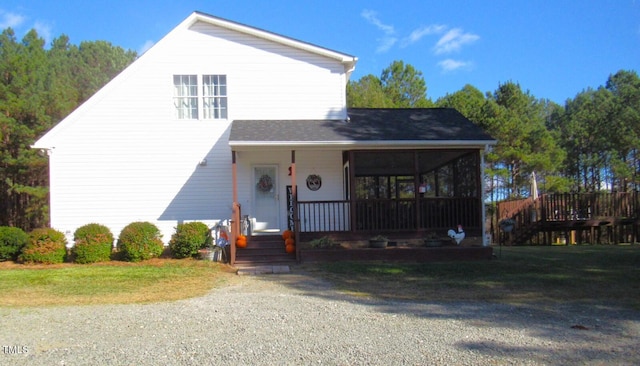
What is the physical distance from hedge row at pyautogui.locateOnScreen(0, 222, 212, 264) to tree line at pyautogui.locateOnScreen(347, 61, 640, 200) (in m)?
18.4

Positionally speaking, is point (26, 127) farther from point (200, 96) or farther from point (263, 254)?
point (263, 254)

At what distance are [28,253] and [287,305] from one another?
26.8 ft

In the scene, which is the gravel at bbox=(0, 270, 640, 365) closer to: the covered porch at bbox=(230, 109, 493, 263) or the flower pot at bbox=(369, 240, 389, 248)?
the flower pot at bbox=(369, 240, 389, 248)

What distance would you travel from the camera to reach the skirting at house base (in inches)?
504

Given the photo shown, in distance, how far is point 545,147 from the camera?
31.5 meters

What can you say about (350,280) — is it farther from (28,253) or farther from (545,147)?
(545,147)

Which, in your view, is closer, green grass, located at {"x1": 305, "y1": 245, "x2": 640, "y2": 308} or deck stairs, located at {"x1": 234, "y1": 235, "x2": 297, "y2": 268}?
green grass, located at {"x1": 305, "y1": 245, "x2": 640, "y2": 308}

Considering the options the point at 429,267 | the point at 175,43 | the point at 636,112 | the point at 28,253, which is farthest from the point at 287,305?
the point at 636,112

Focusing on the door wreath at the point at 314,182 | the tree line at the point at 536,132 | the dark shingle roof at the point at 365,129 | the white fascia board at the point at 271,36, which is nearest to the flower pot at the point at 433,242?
the dark shingle roof at the point at 365,129

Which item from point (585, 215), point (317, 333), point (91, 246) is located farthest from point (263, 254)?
point (585, 215)

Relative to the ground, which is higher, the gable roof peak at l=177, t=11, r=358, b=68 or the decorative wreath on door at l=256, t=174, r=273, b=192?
the gable roof peak at l=177, t=11, r=358, b=68

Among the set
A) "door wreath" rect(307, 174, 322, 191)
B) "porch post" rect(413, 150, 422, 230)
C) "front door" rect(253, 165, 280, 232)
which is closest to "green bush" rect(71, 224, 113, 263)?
"front door" rect(253, 165, 280, 232)

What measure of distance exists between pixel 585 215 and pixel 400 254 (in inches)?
510

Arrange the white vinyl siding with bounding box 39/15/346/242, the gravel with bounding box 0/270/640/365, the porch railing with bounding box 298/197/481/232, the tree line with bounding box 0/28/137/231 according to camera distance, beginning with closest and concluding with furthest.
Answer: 1. the gravel with bounding box 0/270/640/365
2. the porch railing with bounding box 298/197/481/232
3. the white vinyl siding with bounding box 39/15/346/242
4. the tree line with bounding box 0/28/137/231
